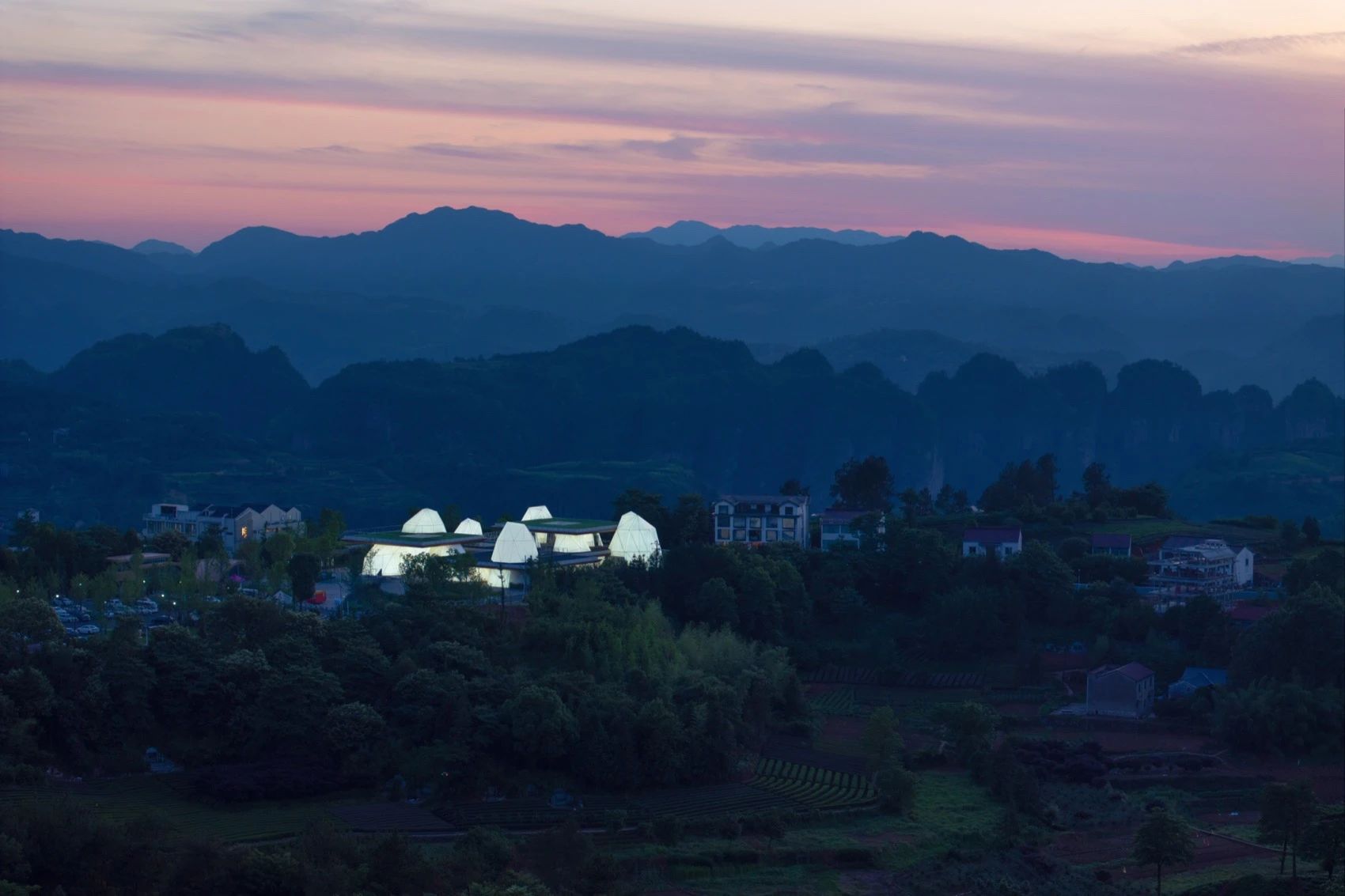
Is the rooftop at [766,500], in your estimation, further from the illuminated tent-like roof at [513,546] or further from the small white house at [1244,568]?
the small white house at [1244,568]

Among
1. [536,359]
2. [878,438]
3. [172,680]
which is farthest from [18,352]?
[172,680]

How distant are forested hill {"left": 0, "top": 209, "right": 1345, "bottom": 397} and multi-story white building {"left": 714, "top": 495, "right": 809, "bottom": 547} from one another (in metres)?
91.1

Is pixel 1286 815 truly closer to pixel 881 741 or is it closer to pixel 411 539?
pixel 881 741

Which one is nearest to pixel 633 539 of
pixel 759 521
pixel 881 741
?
pixel 759 521

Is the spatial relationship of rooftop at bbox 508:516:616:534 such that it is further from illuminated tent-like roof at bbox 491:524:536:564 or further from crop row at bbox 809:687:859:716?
crop row at bbox 809:687:859:716

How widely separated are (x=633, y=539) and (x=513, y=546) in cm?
251

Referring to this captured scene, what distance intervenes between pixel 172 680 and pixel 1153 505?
23232 mm

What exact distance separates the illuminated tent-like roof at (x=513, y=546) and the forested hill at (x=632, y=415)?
4111cm

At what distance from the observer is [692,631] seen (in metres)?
24.6

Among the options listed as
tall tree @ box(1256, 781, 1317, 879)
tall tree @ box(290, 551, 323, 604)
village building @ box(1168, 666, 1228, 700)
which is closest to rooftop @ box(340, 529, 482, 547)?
tall tree @ box(290, 551, 323, 604)

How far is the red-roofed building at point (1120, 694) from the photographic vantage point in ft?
79.0

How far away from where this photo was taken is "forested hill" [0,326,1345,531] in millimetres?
74562

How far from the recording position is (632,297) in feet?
529

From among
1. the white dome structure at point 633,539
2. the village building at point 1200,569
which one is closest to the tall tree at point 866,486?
the white dome structure at point 633,539
